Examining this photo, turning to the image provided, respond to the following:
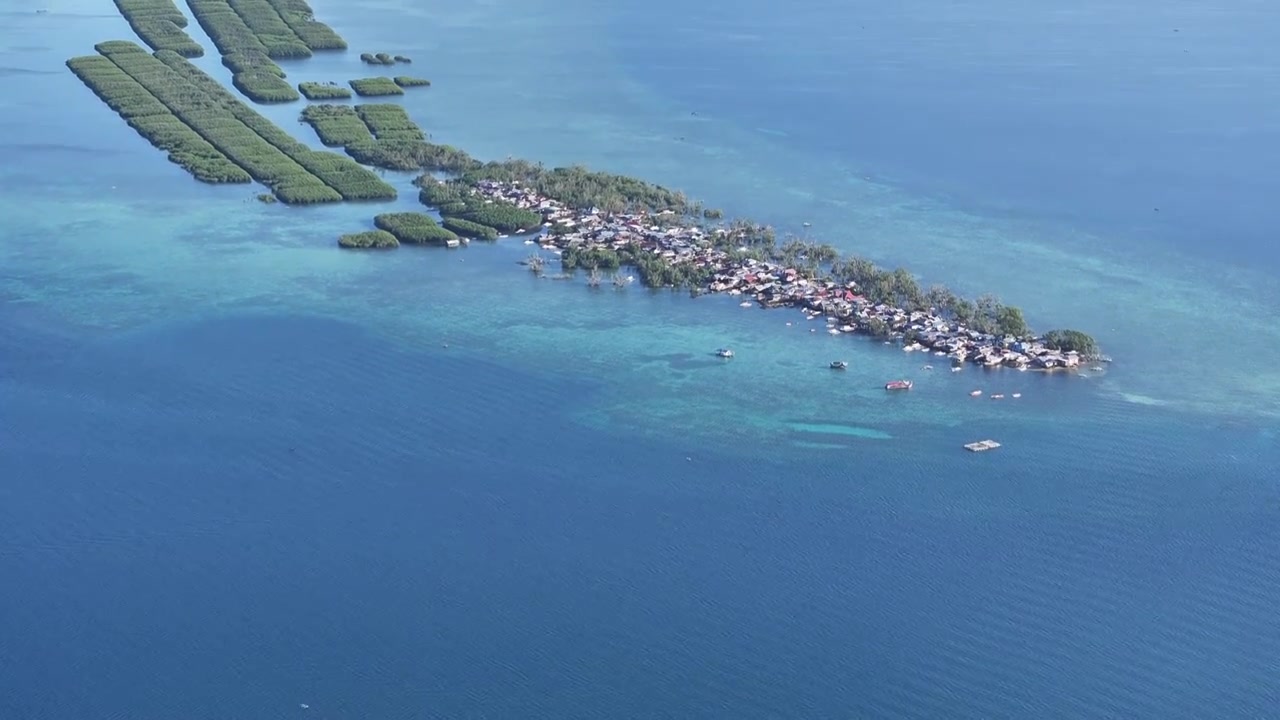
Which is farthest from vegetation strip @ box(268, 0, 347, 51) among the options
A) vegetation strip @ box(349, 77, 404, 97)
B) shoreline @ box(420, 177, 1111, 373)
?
shoreline @ box(420, 177, 1111, 373)

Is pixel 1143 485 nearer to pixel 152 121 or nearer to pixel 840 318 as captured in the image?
pixel 840 318

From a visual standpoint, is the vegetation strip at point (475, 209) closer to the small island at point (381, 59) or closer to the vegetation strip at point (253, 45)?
the vegetation strip at point (253, 45)

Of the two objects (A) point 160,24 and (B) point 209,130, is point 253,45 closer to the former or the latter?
(A) point 160,24

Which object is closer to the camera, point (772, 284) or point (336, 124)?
point (772, 284)

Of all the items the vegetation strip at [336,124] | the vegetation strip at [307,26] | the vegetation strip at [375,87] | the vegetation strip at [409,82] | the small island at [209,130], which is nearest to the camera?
the small island at [209,130]

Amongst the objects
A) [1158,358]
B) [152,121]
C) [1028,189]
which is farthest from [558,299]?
[152,121]

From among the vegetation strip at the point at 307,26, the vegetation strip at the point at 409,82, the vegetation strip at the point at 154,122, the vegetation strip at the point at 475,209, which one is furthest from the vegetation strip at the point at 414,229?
the vegetation strip at the point at 307,26

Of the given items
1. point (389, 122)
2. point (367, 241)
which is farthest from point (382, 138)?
point (367, 241)
